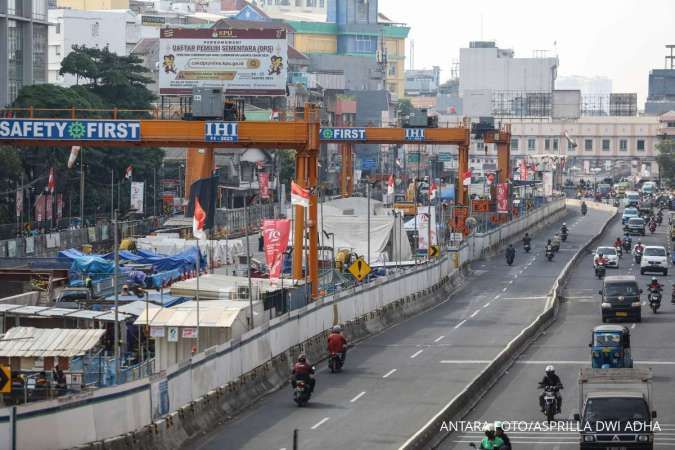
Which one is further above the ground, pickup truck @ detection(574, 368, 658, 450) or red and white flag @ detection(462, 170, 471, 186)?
red and white flag @ detection(462, 170, 471, 186)

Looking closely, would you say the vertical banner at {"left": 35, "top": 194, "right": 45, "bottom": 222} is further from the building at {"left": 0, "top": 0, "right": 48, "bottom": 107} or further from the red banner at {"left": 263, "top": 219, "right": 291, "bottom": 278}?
the red banner at {"left": 263, "top": 219, "right": 291, "bottom": 278}

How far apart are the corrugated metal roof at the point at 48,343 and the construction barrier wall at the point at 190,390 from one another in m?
1.95

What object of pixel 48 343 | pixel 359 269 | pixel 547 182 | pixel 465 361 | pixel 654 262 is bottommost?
pixel 465 361

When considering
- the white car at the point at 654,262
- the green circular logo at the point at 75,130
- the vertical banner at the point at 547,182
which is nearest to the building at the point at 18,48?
the white car at the point at 654,262

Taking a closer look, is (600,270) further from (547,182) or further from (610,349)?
(547,182)

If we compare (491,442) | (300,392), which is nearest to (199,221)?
(300,392)

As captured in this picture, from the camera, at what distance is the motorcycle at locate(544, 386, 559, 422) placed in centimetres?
3350

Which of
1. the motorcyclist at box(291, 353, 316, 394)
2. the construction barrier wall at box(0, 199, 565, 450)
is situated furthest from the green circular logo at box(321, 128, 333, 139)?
the motorcyclist at box(291, 353, 316, 394)

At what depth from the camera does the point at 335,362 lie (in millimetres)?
41781

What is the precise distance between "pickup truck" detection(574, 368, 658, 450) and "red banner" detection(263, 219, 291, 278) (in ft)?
73.0

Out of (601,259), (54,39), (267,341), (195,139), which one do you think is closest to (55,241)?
(195,139)

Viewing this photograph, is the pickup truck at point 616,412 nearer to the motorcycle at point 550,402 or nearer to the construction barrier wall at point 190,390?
the motorcycle at point 550,402

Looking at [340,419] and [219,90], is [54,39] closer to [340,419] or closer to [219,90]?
[219,90]

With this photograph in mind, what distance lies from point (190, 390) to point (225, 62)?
219ft
